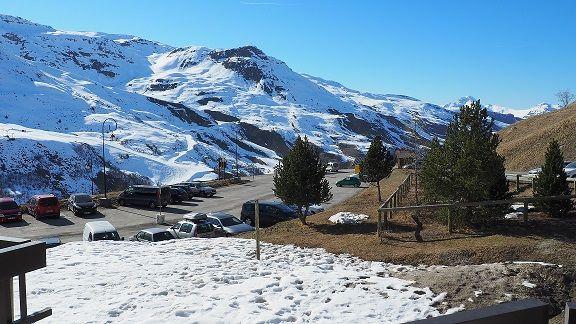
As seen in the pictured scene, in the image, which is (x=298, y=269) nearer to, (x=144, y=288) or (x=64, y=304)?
(x=144, y=288)

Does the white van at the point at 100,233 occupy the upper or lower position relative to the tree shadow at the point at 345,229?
lower

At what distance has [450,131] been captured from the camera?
687 inches

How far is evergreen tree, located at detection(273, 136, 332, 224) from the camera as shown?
20.8 m

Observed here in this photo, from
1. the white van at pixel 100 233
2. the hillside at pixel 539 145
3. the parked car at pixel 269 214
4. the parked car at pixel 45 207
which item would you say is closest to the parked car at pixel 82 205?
the parked car at pixel 45 207

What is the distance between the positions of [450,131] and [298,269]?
8.33m

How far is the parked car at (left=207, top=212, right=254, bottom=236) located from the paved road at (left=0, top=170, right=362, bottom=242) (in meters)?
7.44

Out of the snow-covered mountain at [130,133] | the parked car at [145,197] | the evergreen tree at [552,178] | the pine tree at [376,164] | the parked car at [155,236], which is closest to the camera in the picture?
the evergreen tree at [552,178]

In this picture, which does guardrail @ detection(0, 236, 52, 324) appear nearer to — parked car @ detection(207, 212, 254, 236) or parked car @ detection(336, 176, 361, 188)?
parked car @ detection(207, 212, 254, 236)

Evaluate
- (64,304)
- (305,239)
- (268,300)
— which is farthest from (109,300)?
(305,239)

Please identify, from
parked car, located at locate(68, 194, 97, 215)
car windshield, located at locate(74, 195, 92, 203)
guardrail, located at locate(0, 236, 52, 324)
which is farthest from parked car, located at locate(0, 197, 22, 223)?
guardrail, located at locate(0, 236, 52, 324)

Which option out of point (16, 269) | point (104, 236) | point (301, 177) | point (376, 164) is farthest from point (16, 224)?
point (16, 269)

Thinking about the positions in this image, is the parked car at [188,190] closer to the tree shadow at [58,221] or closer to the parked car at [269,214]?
the tree shadow at [58,221]

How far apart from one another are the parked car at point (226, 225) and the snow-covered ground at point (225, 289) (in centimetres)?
714

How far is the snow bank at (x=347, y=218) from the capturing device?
20.1 m
